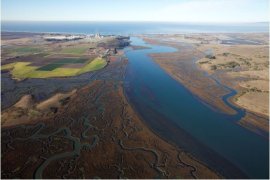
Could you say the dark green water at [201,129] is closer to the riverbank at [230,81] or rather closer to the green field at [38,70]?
the riverbank at [230,81]

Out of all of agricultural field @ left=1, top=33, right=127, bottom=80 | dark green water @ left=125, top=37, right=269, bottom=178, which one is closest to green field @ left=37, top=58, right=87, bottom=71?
agricultural field @ left=1, top=33, right=127, bottom=80

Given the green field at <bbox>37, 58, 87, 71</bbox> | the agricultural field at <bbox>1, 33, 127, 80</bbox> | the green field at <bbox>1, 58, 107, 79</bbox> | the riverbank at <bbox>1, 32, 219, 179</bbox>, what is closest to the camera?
the riverbank at <bbox>1, 32, 219, 179</bbox>

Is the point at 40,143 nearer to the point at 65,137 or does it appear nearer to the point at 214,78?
the point at 65,137

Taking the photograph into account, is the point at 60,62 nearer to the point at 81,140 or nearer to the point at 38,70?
the point at 38,70

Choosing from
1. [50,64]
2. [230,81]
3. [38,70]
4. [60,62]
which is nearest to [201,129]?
[230,81]

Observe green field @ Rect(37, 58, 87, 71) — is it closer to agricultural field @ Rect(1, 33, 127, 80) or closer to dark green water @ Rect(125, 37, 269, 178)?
agricultural field @ Rect(1, 33, 127, 80)

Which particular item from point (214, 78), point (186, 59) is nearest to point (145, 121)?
point (214, 78)
